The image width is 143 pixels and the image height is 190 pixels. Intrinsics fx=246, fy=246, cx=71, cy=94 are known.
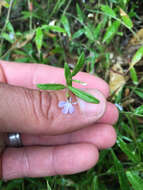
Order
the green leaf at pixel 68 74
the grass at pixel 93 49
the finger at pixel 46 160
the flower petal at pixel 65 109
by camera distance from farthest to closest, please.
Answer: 1. the grass at pixel 93 49
2. the finger at pixel 46 160
3. the flower petal at pixel 65 109
4. the green leaf at pixel 68 74

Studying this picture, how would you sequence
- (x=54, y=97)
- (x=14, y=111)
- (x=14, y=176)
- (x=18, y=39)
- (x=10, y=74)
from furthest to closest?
1. (x=18, y=39)
2. (x=10, y=74)
3. (x=14, y=176)
4. (x=54, y=97)
5. (x=14, y=111)

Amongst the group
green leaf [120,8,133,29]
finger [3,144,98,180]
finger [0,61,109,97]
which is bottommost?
finger [3,144,98,180]

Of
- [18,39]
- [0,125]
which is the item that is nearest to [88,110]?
[0,125]

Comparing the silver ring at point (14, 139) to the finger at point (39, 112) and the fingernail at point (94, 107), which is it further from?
the fingernail at point (94, 107)

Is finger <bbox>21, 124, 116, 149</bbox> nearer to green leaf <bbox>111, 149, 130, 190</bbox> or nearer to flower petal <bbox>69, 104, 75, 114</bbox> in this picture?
green leaf <bbox>111, 149, 130, 190</bbox>

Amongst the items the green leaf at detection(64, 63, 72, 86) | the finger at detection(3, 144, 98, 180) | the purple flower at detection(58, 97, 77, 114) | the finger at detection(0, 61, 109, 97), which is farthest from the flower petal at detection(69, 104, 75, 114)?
the finger at detection(0, 61, 109, 97)

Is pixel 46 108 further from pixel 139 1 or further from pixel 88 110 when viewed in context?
pixel 139 1

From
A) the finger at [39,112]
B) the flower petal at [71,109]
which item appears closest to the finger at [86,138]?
the finger at [39,112]

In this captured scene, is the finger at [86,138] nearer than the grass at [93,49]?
Yes
